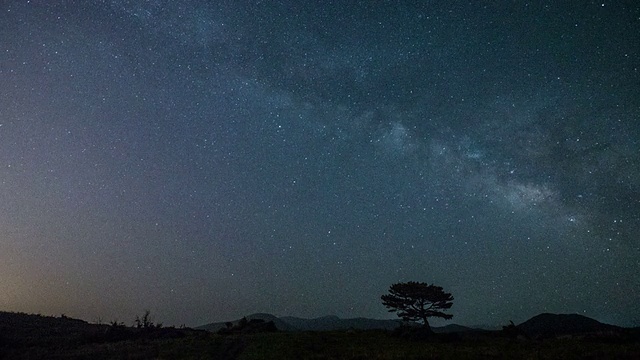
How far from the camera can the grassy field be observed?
2462 cm

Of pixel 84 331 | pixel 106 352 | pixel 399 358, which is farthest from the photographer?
pixel 84 331

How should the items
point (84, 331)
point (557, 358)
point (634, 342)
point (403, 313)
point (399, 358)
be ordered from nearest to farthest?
point (557, 358)
point (399, 358)
point (634, 342)
point (84, 331)
point (403, 313)

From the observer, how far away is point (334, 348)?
1115 inches

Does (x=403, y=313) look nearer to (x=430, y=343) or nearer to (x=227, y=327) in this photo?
(x=430, y=343)

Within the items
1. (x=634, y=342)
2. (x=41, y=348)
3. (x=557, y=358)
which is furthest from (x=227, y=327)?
(x=634, y=342)

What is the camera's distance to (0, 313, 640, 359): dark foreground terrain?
985 inches

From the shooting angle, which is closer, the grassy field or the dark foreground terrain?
the grassy field

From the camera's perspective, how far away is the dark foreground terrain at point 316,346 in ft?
82.1

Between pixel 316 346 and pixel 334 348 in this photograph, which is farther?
pixel 316 346

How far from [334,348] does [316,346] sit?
1.53 meters

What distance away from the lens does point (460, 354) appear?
82.8 ft

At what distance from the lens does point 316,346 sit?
1138 inches

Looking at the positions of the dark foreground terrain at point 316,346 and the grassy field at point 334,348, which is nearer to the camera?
the grassy field at point 334,348

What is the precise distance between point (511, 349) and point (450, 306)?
16.4 metres
